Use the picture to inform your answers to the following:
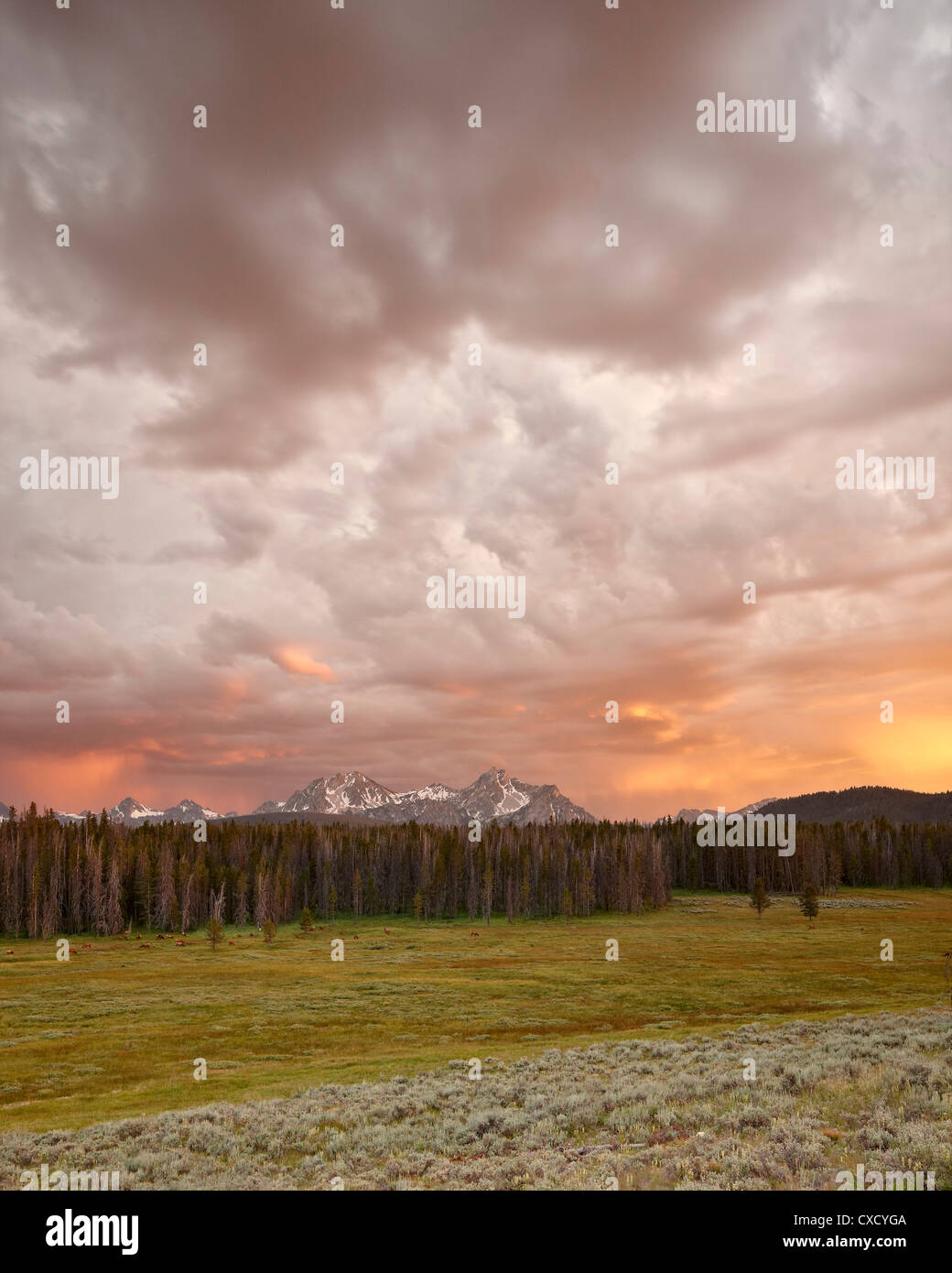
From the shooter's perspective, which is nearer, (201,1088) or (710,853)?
(201,1088)

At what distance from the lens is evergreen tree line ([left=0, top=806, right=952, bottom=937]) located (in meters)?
117

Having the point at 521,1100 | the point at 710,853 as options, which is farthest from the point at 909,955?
the point at 710,853

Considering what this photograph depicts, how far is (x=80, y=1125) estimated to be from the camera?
22.9 metres

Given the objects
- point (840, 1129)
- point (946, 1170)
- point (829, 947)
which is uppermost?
point (946, 1170)

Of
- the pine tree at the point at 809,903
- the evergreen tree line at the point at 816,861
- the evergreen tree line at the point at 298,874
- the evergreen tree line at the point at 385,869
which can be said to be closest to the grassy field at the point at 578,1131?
the pine tree at the point at 809,903

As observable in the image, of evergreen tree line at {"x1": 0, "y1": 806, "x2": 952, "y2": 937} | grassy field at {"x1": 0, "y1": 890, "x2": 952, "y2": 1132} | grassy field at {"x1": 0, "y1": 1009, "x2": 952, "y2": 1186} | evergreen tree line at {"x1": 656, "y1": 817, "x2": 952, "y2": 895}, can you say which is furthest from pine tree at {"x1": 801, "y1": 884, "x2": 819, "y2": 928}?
grassy field at {"x1": 0, "y1": 1009, "x2": 952, "y2": 1186}

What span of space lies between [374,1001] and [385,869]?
10123cm

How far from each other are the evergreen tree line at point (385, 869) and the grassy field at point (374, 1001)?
639 inches

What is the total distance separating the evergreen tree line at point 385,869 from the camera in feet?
385

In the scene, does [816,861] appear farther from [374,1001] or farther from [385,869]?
[374,1001]

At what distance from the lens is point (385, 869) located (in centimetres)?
15050

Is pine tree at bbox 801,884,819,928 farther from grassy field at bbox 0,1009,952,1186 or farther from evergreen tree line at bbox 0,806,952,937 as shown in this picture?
grassy field at bbox 0,1009,952,1186

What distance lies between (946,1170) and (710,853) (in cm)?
17444
